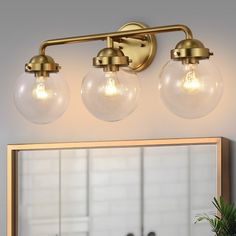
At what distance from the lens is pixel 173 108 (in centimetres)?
137

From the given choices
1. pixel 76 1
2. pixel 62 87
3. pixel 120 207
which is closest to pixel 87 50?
pixel 76 1

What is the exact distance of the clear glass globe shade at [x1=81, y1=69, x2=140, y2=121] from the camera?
1390 millimetres

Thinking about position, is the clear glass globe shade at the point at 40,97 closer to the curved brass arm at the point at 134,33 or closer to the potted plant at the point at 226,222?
the curved brass arm at the point at 134,33

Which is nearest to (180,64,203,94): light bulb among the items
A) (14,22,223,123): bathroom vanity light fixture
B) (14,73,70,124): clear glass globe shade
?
(14,22,223,123): bathroom vanity light fixture

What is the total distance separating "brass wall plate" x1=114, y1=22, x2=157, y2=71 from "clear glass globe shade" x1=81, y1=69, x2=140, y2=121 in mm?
193

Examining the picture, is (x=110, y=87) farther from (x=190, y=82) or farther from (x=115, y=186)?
(x=115, y=186)

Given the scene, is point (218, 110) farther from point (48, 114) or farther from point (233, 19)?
point (48, 114)

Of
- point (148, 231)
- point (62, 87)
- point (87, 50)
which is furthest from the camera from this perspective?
point (87, 50)

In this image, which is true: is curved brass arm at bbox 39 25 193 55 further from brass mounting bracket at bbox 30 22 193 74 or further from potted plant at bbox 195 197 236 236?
potted plant at bbox 195 197 236 236

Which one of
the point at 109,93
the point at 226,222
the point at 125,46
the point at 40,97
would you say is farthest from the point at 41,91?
the point at 226,222

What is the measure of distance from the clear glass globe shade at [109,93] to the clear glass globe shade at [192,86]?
8 cm

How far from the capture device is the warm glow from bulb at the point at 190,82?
52.5 inches

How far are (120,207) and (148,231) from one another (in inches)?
3.2

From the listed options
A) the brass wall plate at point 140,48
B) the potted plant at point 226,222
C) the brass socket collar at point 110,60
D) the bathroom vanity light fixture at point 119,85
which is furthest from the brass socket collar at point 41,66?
the potted plant at point 226,222
